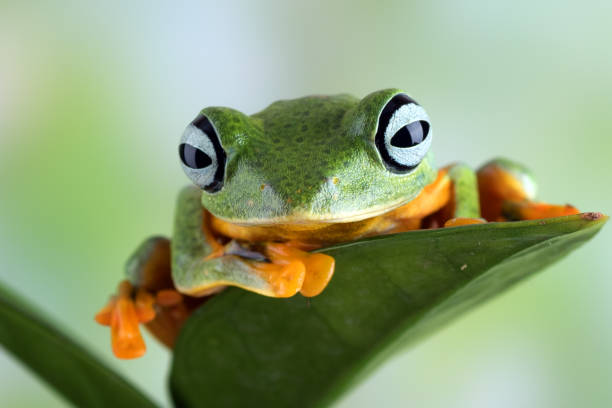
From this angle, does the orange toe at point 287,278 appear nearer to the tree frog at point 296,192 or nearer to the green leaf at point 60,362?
the tree frog at point 296,192

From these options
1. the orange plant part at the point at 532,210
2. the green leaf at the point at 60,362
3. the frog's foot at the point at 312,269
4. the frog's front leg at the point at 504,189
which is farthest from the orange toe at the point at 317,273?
the frog's front leg at the point at 504,189

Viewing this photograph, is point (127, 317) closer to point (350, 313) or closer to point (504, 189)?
point (350, 313)

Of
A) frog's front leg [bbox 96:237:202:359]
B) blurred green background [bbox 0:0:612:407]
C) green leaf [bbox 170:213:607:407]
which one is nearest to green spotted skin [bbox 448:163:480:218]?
green leaf [bbox 170:213:607:407]

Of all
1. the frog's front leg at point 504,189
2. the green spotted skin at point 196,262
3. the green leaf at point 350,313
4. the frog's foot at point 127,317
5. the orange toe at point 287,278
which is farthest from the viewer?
the frog's front leg at point 504,189

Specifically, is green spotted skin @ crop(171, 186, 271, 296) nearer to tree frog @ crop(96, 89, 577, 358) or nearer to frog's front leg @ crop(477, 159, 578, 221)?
Result: tree frog @ crop(96, 89, 577, 358)

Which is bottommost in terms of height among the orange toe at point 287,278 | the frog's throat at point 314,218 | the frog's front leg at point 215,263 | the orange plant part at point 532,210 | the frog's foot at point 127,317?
the frog's foot at point 127,317

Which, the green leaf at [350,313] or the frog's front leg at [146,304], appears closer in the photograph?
the green leaf at [350,313]

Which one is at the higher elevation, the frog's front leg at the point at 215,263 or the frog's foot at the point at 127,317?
the frog's front leg at the point at 215,263
